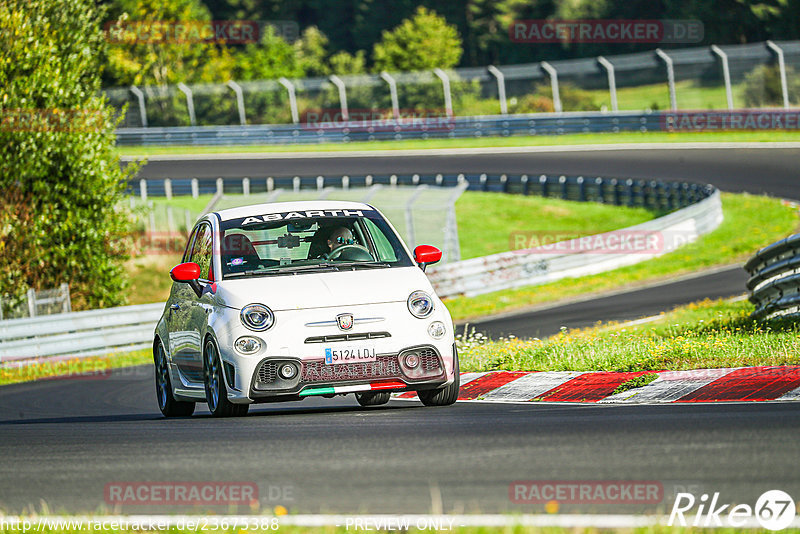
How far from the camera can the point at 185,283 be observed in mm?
10086

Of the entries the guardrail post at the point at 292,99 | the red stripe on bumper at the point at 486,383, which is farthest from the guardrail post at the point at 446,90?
the red stripe on bumper at the point at 486,383

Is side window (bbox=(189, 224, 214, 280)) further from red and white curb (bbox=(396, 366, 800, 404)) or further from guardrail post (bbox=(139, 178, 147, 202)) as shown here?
guardrail post (bbox=(139, 178, 147, 202))

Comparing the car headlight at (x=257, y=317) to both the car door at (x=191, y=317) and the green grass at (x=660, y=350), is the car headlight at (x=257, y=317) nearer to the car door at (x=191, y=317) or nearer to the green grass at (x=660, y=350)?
the car door at (x=191, y=317)

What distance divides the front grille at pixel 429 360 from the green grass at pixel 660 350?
6.56 feet

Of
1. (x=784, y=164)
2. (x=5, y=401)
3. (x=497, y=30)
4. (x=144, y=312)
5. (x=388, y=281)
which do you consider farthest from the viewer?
(x=497, y=30)

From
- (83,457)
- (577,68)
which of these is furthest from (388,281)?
(577,68)

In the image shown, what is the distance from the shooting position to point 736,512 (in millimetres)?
4504

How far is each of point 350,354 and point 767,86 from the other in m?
36.6

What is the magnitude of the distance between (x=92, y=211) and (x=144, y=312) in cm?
528

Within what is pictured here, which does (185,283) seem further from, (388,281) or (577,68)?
(577,68)

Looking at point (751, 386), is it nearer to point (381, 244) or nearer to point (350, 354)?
point (350, 354)

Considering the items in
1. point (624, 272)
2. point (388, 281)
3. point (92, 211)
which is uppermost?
point (388, 281)

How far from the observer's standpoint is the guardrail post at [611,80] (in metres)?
46.5

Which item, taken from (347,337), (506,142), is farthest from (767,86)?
(347,337)
